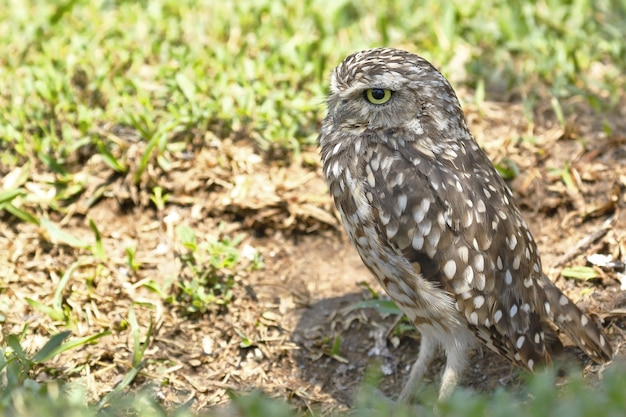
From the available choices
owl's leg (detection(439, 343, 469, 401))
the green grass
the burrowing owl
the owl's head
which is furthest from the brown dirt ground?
the owl's head

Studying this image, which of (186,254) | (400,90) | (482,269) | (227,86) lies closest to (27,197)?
(186,254)

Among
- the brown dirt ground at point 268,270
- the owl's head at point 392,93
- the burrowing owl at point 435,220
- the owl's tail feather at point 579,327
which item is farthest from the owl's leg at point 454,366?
the owl's head at point 392,93

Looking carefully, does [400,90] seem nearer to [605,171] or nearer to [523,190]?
[523,190]

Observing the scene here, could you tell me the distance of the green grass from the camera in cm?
479

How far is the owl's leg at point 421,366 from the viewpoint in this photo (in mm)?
4047

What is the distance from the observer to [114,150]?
495 centimetres

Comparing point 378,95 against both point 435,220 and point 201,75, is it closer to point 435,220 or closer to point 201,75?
point 435,220

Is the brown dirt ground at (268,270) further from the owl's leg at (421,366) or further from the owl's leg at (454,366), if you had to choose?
the owl's leg at (454,366)

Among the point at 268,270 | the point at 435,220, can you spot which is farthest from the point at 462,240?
the point at 268,270

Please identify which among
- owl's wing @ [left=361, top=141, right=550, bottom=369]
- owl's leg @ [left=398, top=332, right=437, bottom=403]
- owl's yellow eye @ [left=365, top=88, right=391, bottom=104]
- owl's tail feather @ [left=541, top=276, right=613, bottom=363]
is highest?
owl's yellow eye @ [left=365, top=88, right=391, bottom=104]

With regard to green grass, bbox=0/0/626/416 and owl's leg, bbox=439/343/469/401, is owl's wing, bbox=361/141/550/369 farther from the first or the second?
green grass, bbox=0/0/626/416

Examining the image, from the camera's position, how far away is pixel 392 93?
12.6ft

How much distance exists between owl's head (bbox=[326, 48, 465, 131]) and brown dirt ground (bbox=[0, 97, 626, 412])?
1.04 m

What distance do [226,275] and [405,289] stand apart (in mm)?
1138
